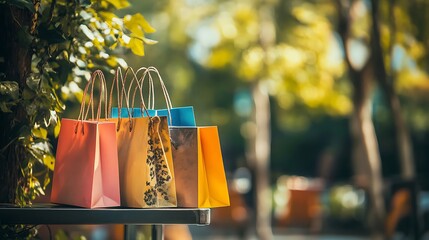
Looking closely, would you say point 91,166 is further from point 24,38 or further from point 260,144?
point 260,144

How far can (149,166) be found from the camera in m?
3.47

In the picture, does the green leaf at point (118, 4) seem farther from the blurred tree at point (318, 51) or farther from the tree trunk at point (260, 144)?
the tree trunk at point (260, 144)

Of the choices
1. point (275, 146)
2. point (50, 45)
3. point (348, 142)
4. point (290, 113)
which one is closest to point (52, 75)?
point (50, 45)

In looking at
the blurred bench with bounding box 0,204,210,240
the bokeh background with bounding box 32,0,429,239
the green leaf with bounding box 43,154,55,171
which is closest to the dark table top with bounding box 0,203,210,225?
the blurred bench with bounding box 0,204,210,240

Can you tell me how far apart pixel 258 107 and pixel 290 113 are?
5395 mm

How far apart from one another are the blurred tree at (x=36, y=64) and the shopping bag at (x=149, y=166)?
0.40m

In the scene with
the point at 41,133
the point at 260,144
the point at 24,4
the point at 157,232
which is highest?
the point at 260,144

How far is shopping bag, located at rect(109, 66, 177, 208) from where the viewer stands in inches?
137

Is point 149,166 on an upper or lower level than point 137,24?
lower

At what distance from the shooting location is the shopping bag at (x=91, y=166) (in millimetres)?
3455

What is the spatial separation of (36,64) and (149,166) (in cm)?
79

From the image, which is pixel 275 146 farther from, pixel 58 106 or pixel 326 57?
pixel 58 106

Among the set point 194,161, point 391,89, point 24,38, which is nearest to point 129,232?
point 194,161

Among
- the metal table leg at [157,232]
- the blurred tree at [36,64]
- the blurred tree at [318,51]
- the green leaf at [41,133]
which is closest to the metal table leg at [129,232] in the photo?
the metal table leg at [157,232]
